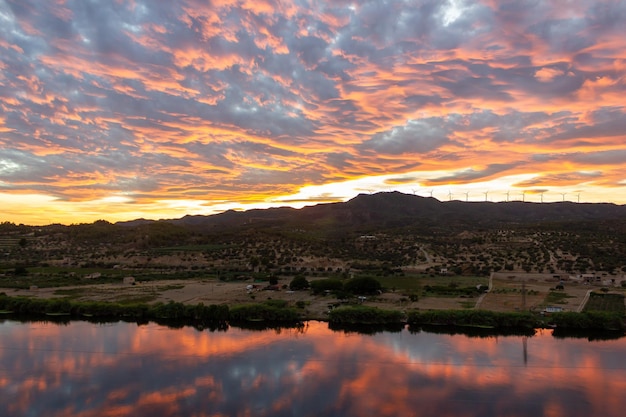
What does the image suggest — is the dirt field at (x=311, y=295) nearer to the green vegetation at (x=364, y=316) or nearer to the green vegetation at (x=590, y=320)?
the green vegetation at (x=364, y=316)

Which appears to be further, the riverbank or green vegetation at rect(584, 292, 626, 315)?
green vegetation at rect(584, 292, 626, 315)

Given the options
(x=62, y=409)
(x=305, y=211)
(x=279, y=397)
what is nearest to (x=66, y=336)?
(x=62, y=409)

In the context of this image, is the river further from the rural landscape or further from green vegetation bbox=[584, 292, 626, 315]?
the rural landscape

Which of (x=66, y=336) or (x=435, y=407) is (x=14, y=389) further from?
(x=435, y=407)

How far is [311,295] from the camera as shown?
4850 centimetres

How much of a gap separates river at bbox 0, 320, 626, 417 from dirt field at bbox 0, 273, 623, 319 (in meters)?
6.83

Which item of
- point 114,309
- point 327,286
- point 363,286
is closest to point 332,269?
point 327,286

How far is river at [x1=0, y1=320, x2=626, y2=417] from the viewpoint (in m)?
22.4

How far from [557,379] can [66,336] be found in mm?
34113

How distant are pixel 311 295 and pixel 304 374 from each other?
21.7 metres

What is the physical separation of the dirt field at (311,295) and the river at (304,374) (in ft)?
22.4

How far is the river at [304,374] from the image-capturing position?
73.5ft

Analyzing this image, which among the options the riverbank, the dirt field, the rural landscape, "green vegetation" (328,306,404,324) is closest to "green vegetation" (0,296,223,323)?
the riverbank

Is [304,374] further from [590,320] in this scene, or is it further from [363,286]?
[590,320]
